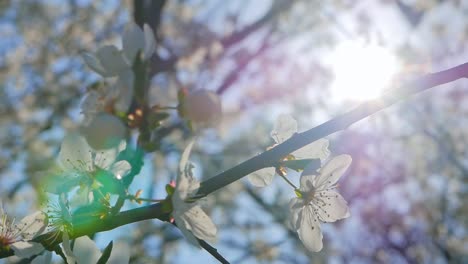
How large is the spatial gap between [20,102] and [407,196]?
606cm

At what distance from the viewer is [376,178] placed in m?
8.50

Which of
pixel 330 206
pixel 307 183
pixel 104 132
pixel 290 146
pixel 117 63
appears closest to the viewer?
pixel 290 146

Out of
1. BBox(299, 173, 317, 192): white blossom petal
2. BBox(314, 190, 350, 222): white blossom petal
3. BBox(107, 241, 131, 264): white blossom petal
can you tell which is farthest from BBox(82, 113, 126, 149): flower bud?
BBox(314, 190, 350, 222): white blossom petal

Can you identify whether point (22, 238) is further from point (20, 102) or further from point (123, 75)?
point (20, 102)

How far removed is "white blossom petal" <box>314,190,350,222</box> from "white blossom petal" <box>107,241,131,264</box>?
42cm

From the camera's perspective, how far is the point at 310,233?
115 centimetres

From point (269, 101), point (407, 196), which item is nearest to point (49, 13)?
point (269, 101)

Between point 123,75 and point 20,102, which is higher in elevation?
point 123,75

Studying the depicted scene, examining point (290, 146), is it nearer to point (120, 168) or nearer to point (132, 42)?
point (120, 168)

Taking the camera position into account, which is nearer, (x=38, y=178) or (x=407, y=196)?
(x=38, y=178)

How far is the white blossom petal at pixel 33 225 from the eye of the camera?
933mm

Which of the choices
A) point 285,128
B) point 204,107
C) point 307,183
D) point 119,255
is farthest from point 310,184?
point 119,255

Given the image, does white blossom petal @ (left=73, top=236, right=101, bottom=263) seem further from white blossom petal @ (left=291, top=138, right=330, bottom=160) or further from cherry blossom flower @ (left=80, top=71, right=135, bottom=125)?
white blossom petal @ (left=291, top=138, right=330, bottom=160)

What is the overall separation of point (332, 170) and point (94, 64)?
537 mm
